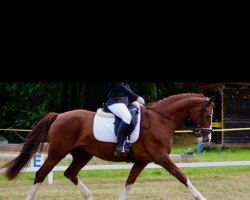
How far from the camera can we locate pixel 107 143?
8.00m

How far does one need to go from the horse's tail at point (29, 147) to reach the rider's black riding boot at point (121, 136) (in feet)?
3.60

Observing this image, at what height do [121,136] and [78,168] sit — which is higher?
[121,136]

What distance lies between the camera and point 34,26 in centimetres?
103

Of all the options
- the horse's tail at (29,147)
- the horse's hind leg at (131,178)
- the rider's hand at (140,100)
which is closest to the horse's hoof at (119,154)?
the horse's hind leg at (131,178)

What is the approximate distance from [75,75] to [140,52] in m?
0.15

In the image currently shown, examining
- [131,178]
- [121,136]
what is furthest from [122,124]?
[131,178]

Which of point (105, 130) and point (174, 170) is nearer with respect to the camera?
point (174, 170)

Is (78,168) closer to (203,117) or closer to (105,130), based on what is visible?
(105,130)

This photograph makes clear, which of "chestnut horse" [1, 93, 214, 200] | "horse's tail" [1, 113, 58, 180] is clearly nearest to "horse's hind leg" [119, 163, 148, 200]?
"chestnut horse" [1, 93, 214, 200]

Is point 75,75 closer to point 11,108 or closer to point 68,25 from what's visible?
point 68,25

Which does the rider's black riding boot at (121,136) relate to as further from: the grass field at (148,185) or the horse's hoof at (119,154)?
the grass field at (148,185)

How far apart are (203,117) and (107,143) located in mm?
1547

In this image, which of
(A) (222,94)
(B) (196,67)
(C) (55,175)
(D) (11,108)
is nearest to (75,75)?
(B) (196,67)

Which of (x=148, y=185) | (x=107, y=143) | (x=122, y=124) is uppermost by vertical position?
(x=122, y=124)
